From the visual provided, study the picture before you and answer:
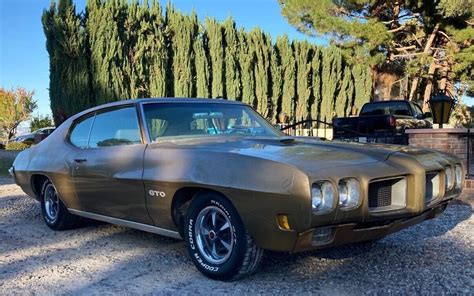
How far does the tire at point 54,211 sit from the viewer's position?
5426 millimetres

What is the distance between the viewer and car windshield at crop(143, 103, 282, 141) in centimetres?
439

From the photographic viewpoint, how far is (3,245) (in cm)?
492

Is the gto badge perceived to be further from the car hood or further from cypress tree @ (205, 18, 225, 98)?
cypress tree @ (205, 18, 225, 98)

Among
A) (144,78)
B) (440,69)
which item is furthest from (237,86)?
(440,69)

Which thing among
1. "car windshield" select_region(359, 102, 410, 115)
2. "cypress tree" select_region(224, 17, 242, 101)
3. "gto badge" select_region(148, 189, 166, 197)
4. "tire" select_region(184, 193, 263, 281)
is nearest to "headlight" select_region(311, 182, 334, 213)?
"tire" select_region(184, 193, 263, 281)

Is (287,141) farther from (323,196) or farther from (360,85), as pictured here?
(360,85)

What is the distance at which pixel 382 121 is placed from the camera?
14203 millimetres

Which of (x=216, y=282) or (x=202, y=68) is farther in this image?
(x=202, y=68)

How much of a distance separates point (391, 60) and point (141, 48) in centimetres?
1562

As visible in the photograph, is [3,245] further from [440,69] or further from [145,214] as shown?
[440,69]

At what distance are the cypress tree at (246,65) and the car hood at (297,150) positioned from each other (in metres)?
16.5

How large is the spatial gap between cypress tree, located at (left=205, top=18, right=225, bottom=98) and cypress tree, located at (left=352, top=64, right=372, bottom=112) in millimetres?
8991

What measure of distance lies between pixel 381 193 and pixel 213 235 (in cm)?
127

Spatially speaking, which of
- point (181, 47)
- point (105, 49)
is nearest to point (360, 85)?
point (181, 47)
